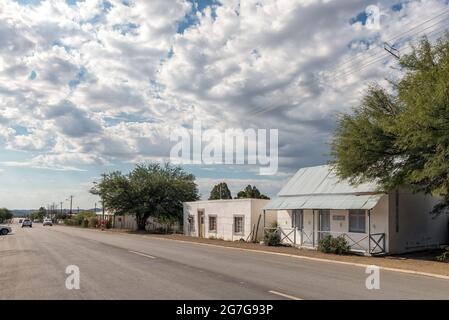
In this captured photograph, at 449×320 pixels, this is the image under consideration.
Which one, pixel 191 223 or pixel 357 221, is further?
pixel 191 223

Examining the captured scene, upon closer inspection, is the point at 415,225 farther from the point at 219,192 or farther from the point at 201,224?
the point at 219,192

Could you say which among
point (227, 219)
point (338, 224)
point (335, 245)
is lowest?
point (335, 245)

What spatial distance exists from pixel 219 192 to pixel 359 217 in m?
59.8

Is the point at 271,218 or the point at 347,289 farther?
the point at 271,218

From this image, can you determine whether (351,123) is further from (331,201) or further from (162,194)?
(162,194)

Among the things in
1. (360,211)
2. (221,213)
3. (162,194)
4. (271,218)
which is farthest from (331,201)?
(162,194)

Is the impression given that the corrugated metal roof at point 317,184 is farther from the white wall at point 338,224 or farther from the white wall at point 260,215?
the white wall at point 260,215

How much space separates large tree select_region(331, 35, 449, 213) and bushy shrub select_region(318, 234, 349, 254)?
3.22 metres

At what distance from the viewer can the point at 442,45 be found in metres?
19.0

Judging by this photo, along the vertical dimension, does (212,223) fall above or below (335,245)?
below

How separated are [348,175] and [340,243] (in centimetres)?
381

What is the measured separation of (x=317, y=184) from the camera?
29.7 meters

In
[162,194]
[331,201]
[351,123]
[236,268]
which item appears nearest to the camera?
[236,268]

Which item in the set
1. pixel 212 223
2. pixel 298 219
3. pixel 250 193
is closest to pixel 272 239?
pixel 298 219
